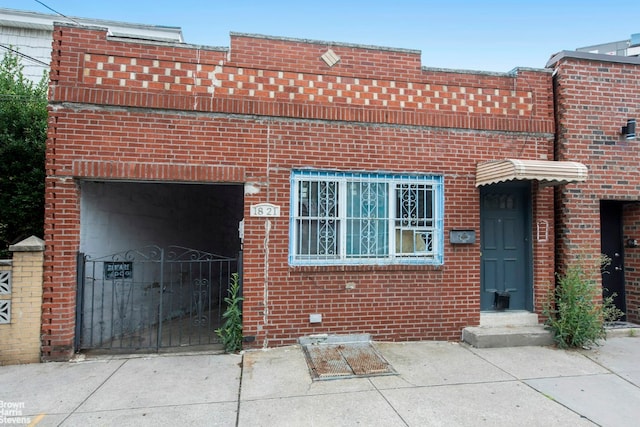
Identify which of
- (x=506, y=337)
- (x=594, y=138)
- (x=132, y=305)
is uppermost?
(x=594, y=138)

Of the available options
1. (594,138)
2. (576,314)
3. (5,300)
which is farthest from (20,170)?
(594,138)

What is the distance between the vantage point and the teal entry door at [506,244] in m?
5.64

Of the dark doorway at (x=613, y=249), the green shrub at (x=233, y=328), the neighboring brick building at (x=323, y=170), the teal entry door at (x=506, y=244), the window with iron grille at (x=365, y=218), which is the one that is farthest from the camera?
the dark doorway at (x=613, y=249)

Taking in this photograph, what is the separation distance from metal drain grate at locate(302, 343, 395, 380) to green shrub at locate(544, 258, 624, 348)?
9.10ft

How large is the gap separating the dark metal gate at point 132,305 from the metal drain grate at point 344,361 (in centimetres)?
154

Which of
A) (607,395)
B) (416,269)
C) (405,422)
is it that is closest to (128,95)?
(416,269)

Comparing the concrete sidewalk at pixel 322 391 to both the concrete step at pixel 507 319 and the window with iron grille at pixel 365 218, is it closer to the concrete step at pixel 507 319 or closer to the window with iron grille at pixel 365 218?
the concrete step at pixel 507 319

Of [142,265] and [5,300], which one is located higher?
[142,265]

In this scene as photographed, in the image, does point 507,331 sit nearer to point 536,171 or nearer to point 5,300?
point 536,171

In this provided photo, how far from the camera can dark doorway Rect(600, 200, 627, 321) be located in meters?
6.12

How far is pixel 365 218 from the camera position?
521cm

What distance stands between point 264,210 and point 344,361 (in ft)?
7.51

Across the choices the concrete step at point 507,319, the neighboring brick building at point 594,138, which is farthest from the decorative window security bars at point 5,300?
the neighboring brick building at point 594,138

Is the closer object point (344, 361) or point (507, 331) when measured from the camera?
point (344, 361)
